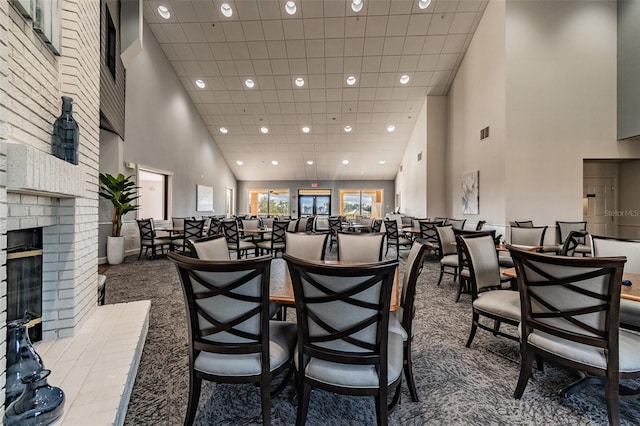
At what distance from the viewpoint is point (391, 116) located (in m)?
9.92

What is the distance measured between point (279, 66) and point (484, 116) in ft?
17.6

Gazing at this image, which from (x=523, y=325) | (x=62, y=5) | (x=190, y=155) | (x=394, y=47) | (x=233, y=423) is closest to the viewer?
(x=233, y=423)

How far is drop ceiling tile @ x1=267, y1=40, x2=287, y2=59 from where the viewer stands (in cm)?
708

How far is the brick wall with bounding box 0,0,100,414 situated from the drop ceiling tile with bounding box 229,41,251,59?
16.4 ft

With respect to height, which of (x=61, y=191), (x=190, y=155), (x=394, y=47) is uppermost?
(x=394, y=47)

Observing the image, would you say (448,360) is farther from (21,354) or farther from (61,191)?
(61,191)

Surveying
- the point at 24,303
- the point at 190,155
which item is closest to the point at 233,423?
the point at 24,303

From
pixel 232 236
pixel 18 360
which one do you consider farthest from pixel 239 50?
pixel 18 360

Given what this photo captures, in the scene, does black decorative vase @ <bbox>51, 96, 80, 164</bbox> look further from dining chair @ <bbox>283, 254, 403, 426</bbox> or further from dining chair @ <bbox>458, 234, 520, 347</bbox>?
dining chair @ <bbox>458, 234, 520, 347</bbox>

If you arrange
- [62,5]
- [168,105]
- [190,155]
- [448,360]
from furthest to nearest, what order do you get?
[190,155] → [168,105] → [448,360] → [62,5]

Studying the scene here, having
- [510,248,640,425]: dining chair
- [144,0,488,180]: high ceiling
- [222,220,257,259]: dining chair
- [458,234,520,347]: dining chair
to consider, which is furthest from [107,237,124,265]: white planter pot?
[510,248,640,425]: dining chair

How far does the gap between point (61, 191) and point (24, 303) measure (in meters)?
0.81

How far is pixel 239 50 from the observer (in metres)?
7.37

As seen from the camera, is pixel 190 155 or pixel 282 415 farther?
pixel 190 155
